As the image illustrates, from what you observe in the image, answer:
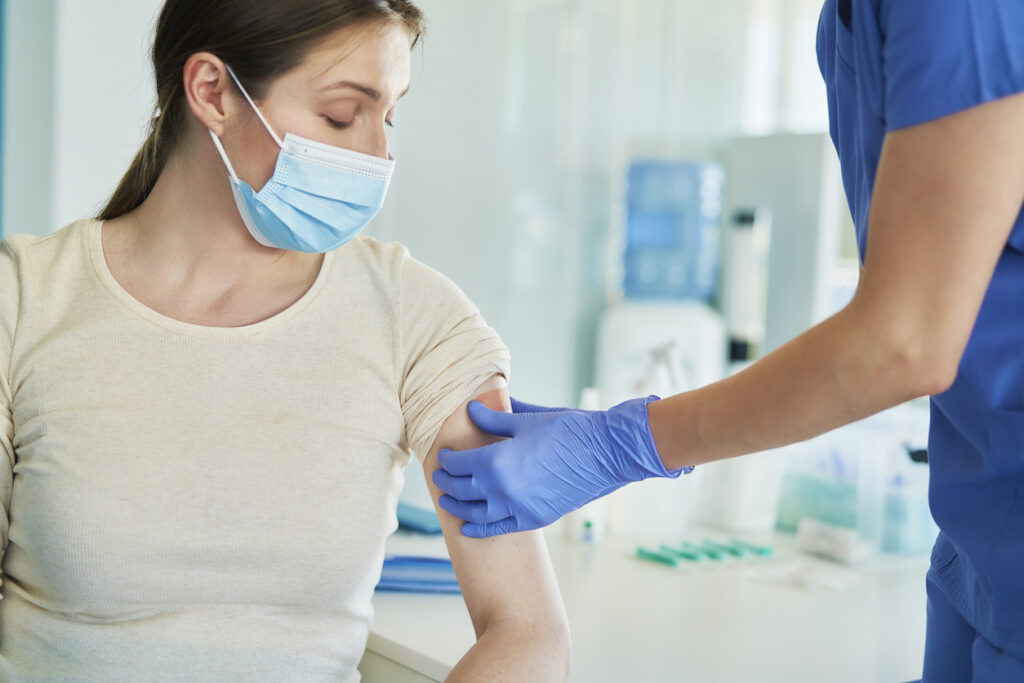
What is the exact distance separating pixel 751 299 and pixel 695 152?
0.51 m

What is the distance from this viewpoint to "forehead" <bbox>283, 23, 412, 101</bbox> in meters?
1.13

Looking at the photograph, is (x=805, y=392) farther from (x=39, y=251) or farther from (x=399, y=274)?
(x=39, y=251)

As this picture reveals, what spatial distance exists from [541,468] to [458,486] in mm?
99

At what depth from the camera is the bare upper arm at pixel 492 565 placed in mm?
1108

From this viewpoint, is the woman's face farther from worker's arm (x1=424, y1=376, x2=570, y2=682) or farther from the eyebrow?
worker's arm (x1=424, y1=376, x2=570, y2=682)

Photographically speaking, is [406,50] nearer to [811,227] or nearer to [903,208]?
[903,208]

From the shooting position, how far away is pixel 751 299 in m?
3.03

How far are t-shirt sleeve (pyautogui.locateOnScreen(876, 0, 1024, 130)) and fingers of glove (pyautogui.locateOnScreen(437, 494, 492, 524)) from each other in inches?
23.5

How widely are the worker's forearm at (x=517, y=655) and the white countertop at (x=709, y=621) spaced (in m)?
0.08

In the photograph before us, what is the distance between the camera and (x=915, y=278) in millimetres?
739

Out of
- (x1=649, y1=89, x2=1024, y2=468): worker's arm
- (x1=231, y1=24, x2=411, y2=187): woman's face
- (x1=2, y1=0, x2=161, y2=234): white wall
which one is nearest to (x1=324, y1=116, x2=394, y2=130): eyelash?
(x1=231, y1=24, x2=411, y2=187): woman's face

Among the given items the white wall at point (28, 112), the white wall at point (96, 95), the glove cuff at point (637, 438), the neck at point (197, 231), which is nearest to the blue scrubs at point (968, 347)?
the glove cuff at point (637, 438)

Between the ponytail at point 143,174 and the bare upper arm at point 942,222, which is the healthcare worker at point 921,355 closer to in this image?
the bare upper arm at point 942,222

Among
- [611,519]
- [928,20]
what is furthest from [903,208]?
[611,519]
